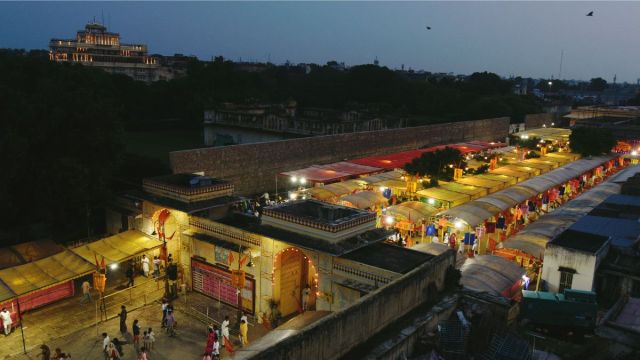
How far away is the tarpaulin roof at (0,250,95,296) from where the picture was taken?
539 inches

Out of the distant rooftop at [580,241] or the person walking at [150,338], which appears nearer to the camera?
the person walking at [150,338]

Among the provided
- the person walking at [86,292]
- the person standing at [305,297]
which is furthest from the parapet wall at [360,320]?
the person walking at [86,292]

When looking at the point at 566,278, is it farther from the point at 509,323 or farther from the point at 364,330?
the point at 364,330

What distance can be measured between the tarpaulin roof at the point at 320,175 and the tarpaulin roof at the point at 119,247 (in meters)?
10.3

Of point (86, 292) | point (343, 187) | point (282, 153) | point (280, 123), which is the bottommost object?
point (86, 292)

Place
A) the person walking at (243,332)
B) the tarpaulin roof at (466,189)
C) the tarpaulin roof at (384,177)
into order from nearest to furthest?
the person walking at (243,332) → the tarpaulin roof at (466,189) → the tarpaulin roof at (384,177)

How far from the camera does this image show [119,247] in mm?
16516

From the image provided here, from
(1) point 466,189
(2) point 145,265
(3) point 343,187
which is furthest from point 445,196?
(2) point 145,265

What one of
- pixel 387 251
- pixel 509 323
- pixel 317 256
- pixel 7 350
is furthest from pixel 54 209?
pixel 509 323

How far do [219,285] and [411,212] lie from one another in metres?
8.48

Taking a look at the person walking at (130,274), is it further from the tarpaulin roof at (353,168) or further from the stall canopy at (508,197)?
the tarpaulin roof at (353,168)

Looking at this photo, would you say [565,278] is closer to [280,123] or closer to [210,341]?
[210,341]

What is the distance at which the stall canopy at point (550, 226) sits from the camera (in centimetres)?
1722

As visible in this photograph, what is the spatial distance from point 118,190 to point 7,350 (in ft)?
30.9
